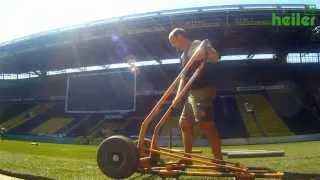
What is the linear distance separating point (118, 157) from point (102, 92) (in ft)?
136

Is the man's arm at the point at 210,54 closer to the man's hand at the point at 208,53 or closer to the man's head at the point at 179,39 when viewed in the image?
the man's hand at the point at 208,53

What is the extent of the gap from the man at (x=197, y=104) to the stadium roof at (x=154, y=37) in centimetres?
4066

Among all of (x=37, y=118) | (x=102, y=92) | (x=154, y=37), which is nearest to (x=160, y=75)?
(x=154, y=37)

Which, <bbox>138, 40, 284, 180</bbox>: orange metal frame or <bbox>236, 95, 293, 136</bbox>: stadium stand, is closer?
<bbox>138, 40, 284, 180</bbox>: orange metal frame

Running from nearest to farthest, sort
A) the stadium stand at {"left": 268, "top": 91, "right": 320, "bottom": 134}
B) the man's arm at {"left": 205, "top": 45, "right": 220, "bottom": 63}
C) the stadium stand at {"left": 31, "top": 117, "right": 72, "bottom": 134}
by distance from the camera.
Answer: the man's arm at {"left": 205, "top": 45, "right": 220, "bottom": 63} < the stadium stand at {"left": 268, "top": 91, "right": 320, "bottom": 134} < the stadium stand at {"left": 31, "top": 117, "right": 72, "bottom": 134}

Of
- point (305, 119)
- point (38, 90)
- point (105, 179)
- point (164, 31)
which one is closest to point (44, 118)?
point (38, 90)

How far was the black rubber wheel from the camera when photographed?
544cm

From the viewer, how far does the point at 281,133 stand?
43.4 m

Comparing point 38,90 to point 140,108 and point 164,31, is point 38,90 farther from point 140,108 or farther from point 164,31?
point 164,31

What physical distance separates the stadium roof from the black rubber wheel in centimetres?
4113

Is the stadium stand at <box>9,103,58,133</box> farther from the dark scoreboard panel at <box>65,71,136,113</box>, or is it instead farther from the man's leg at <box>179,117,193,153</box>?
the man's leg at <box>179,117,193,153</box>

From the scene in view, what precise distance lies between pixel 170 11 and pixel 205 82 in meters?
41.4

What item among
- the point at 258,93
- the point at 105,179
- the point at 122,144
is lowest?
the point at 105,179

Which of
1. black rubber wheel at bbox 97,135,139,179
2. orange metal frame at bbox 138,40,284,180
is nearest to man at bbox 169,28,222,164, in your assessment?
orange metal frame at bbox 138,40,284,180
